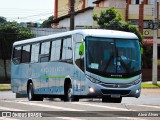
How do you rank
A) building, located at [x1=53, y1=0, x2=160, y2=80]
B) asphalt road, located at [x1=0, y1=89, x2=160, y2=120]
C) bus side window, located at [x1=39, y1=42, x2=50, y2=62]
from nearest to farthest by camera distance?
asphalt road, located at [x1=0, y1=89, x2=160, y2=120], bus side window, located at [x1=39, y1=42, x2=50, y2=62], building, located at [x1=53, y1=0, x2=160, y2=80]

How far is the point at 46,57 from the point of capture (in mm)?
24984

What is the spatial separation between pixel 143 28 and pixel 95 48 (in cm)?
4490

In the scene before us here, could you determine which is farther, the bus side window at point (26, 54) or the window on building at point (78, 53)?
the bus side window at point (26, 54)

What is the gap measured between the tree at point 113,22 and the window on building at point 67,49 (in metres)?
36.3

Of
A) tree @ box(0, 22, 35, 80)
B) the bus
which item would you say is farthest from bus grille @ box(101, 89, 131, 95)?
tree @ box(0, 22, 35, 80)

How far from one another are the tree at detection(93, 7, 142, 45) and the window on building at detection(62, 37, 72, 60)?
36.3 meters

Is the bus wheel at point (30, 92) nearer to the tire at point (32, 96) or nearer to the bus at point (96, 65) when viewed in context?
the tire at point (32, 96)

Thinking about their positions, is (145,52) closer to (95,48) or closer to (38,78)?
(38,78)

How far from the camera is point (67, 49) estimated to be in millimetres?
22594

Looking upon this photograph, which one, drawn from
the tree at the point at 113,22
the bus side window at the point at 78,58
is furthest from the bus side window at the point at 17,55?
the tree at the point at 113,22

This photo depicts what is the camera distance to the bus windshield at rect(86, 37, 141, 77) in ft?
69.2

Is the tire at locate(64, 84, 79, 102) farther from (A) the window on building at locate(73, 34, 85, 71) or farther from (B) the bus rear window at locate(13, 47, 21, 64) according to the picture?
(B) the bus rear window at locate(13, 47, 21, 64)

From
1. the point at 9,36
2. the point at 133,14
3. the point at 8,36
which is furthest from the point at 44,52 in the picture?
the point at 133,14

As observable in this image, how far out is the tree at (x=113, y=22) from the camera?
59166 millimetres
